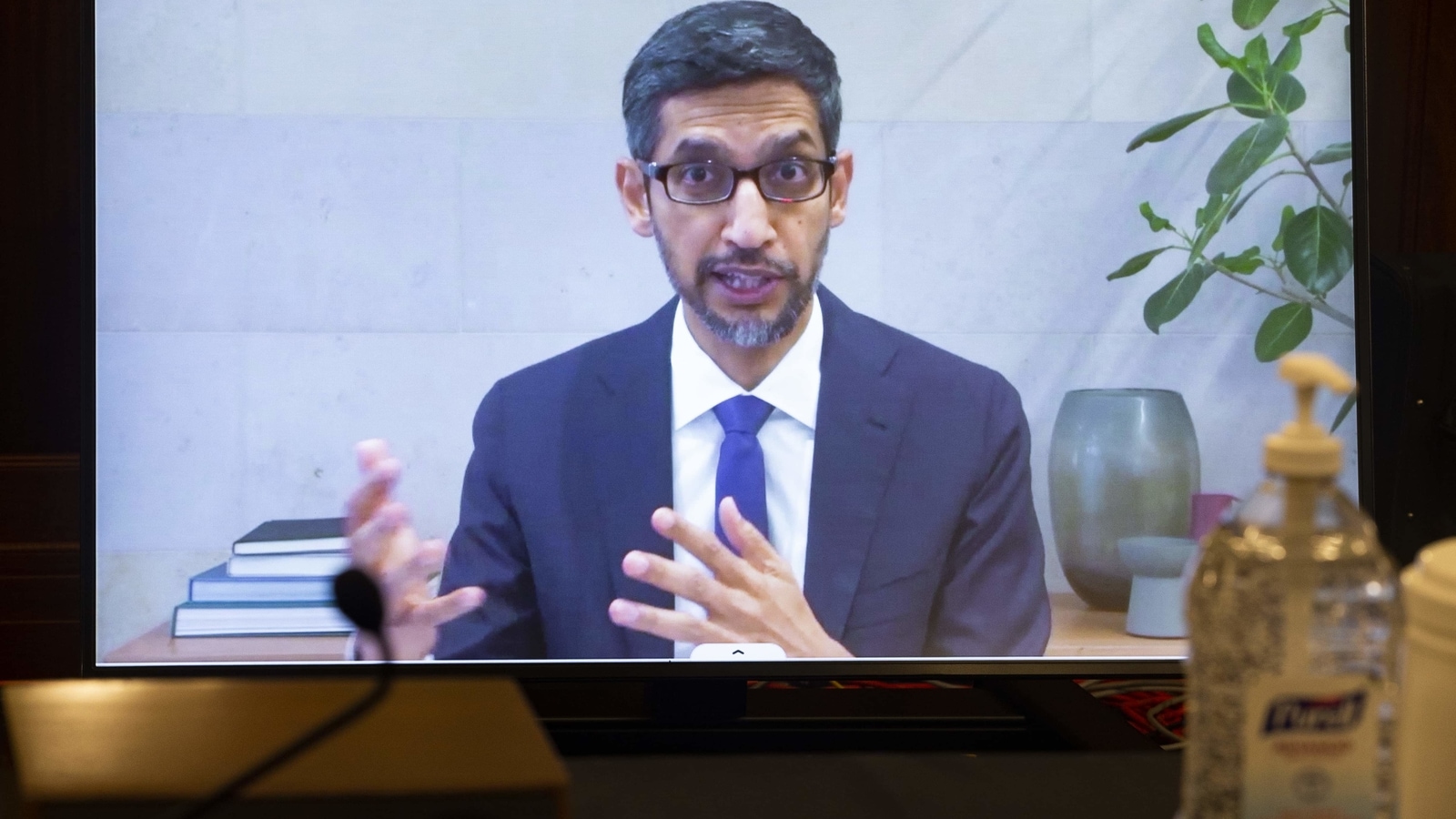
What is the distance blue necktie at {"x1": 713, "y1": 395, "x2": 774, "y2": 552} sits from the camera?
71.5 inches

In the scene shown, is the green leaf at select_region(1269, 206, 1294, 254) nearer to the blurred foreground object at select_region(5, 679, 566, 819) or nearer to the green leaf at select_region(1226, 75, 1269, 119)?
the green leaf at select_region(1226, 75, 1269, 119)

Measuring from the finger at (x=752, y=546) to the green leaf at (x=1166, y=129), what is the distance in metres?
0.79

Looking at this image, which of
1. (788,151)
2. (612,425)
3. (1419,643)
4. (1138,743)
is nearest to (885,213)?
(788,151)

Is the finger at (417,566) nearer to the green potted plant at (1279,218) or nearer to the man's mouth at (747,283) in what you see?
the man's mouth at (747,283)

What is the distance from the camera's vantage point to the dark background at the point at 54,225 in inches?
81.1

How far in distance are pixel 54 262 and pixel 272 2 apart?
64 cm

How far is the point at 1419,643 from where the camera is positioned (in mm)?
655

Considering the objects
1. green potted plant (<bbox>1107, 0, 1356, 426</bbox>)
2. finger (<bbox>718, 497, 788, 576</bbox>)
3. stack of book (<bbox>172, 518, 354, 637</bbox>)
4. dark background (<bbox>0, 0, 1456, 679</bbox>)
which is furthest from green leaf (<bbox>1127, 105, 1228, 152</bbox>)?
stack of book (<bbox>172, 518, 354, 637</bbox>)

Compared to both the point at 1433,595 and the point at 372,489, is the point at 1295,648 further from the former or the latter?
the point at 372,489

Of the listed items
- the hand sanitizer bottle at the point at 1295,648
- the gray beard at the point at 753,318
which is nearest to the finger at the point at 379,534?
the gray beard at the point at 753,318

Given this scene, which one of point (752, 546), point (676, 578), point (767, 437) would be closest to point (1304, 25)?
point (767, 437)

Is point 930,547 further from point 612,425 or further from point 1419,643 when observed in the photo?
point 1419,643

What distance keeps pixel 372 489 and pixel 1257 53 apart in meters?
1.43

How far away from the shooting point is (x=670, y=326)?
185cm
